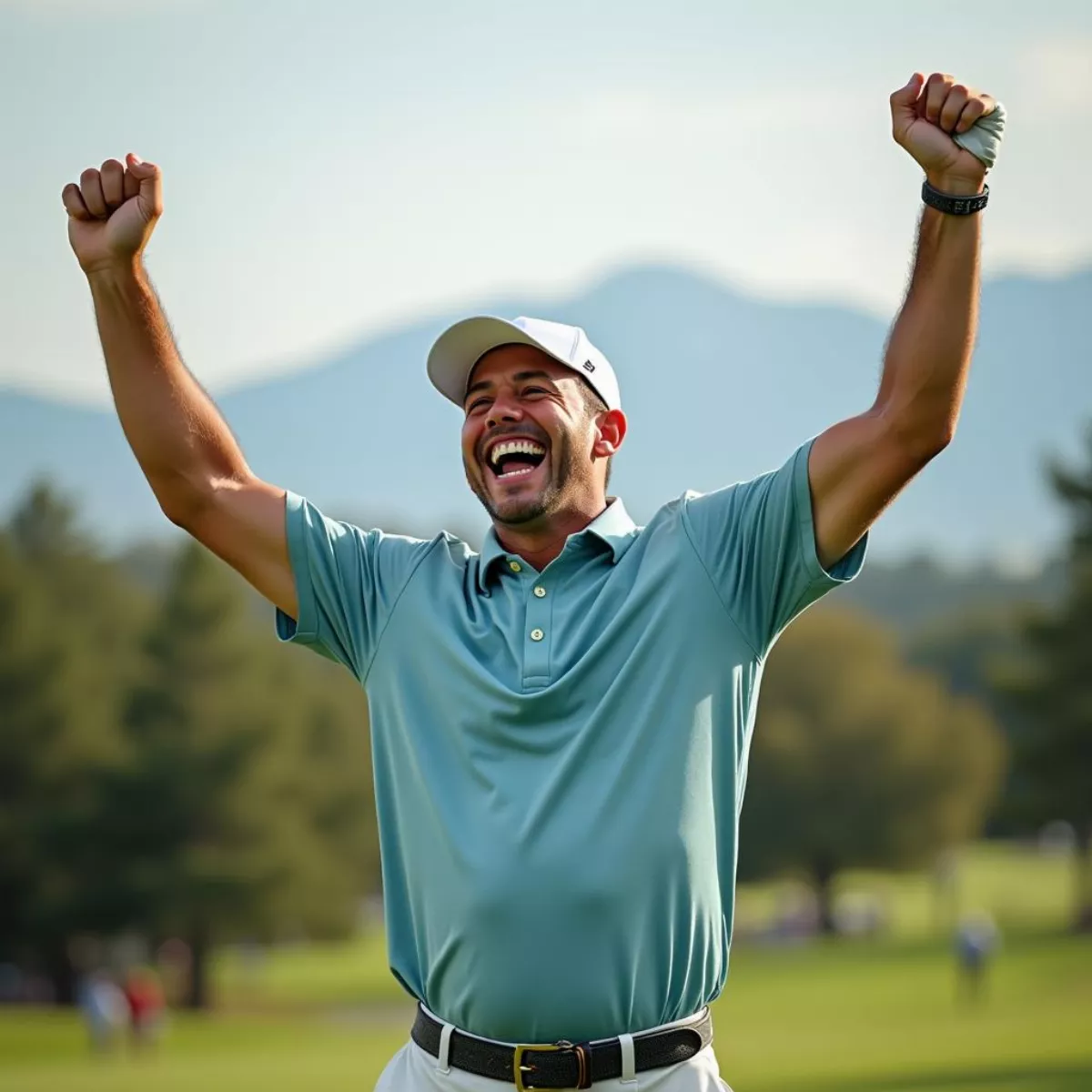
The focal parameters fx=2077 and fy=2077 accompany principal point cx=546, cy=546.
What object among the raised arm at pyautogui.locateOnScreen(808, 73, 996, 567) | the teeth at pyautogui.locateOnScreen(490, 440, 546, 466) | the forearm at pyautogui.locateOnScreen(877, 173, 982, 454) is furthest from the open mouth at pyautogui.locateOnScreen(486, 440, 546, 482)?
the forearm at pyautogui.locateOnScreen(877, 173, 982, 454)

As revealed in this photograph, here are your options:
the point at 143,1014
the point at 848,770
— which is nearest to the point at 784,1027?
the point at 143,1014

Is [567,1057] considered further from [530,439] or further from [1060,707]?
[1060,707]

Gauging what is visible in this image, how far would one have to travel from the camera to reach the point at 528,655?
13.2ft

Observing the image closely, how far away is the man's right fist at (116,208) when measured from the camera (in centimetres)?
415

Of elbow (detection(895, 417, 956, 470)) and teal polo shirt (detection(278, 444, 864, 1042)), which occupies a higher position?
elbow (detection(895, 417, 956, 470))

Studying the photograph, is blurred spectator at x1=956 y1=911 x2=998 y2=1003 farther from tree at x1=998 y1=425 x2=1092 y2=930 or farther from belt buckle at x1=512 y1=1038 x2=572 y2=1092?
belt buckle at x1=512 y1=1038 x2=572 y2=1092

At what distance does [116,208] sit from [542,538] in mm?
1098

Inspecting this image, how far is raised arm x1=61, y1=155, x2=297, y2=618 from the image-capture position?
4.18 m

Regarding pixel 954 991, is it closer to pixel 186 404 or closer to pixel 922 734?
pixel 922 734

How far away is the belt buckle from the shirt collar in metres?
0.93

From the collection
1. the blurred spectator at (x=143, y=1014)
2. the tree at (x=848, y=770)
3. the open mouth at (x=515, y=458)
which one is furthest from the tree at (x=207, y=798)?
the open mouth at (x=515, y=458)

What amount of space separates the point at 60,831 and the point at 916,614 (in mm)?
98369

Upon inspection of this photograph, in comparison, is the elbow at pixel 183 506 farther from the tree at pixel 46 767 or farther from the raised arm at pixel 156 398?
the tree at pixel 46 767

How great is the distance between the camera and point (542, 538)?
4.32m
